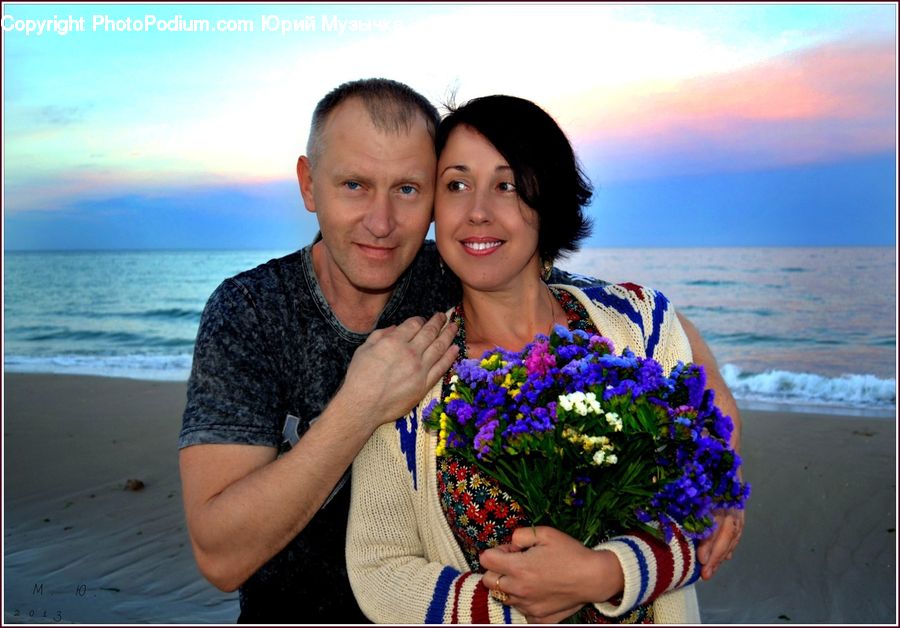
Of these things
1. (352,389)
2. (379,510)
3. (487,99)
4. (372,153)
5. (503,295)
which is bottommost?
(379,510)

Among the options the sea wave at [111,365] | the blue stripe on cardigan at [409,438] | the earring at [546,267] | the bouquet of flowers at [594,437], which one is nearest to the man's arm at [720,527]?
the bouquet of flowers at [594,437]

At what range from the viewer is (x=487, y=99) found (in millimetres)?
2854

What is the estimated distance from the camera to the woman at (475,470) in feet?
7.82

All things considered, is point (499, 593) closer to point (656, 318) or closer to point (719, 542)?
point (719, 542)

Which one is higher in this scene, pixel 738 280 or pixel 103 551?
pixel 738 280

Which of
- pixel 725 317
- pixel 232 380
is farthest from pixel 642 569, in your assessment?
pixel 725 317

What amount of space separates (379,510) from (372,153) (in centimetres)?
128

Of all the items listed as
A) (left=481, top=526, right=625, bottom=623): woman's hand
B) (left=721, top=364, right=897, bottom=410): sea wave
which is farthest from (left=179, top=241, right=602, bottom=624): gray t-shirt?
(left=721, top=364, right=897, bottom=410): sea wave

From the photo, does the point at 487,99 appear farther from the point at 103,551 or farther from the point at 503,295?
the point at 103,551

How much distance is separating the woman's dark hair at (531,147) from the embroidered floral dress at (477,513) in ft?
2.47

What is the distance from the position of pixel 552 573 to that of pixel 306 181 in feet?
6.26

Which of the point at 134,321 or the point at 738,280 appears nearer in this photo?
the point at 134,321

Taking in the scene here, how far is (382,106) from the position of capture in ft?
9.93

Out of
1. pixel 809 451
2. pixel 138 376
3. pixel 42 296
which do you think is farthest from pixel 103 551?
pixel 42 296
